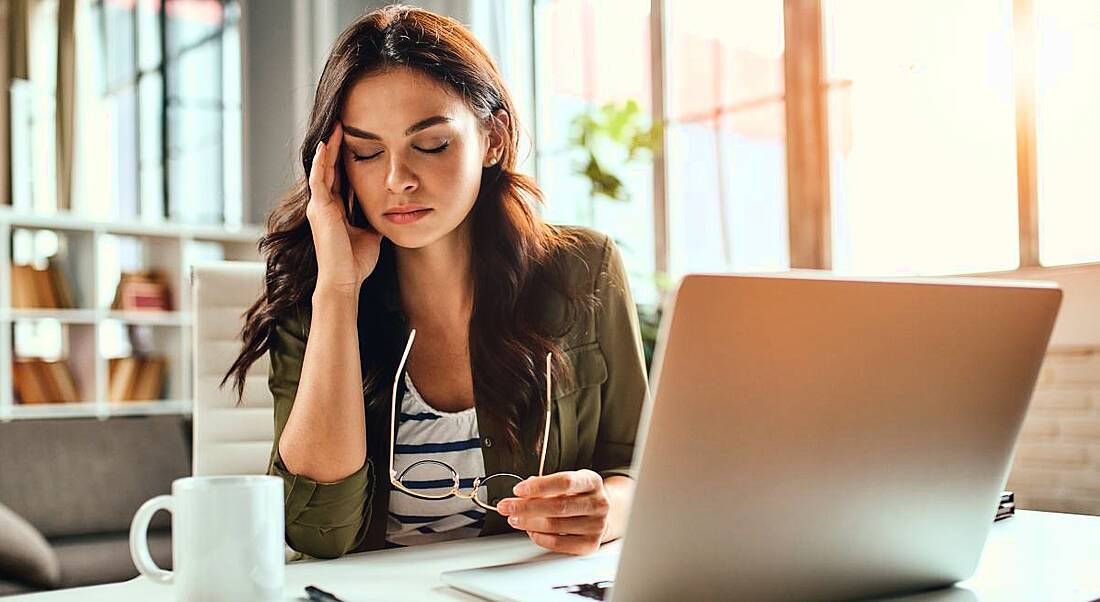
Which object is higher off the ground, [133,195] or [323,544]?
[133,195]

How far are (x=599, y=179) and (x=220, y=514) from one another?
8.77 feet

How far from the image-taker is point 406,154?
124cm

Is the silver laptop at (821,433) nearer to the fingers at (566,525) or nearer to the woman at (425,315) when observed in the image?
the fingers at (566,525)

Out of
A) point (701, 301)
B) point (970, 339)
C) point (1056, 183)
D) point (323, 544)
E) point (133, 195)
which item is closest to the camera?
point (701, 301)

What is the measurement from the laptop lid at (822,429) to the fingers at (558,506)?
27 cm

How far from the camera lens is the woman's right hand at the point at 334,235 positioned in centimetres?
123

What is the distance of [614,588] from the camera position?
0.63 meters

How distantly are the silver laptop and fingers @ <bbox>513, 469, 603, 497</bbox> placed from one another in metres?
0.14

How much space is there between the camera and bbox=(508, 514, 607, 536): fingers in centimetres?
93

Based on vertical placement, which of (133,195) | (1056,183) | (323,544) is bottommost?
(323,544)

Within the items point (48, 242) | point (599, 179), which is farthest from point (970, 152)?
point (48, 242)

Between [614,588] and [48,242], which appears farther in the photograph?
[48,242]

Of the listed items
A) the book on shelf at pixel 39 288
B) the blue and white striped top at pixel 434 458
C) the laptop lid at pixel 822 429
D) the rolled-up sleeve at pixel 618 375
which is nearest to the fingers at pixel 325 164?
the blue and white striped top at pixel 434 458

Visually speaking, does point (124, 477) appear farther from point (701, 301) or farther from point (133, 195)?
point (701, 301)
